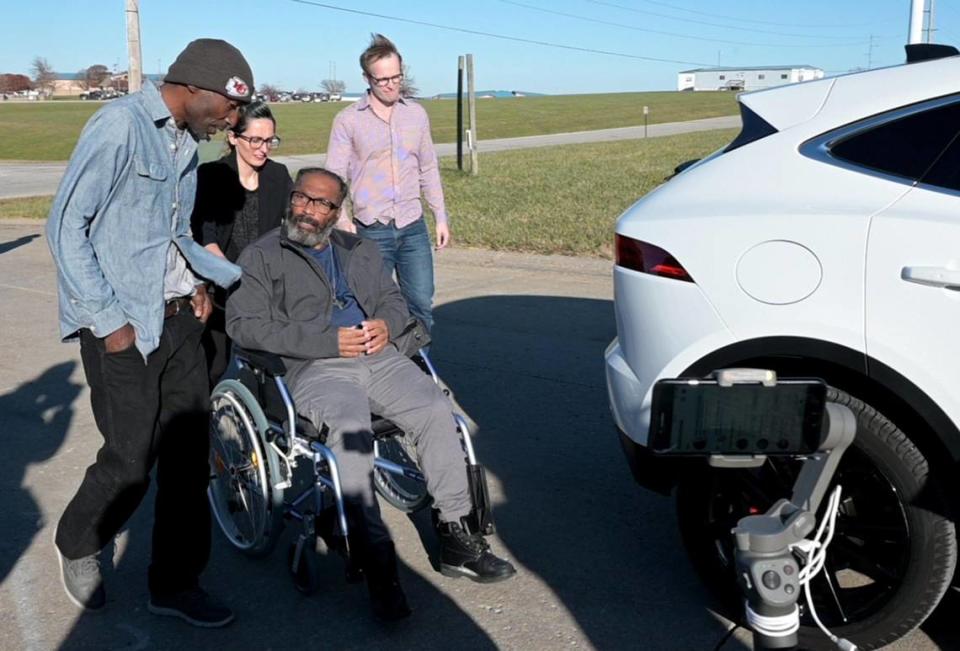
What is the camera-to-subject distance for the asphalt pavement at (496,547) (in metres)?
3.63

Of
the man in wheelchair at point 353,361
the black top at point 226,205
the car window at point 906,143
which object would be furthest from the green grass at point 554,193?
the car window at point 906,143

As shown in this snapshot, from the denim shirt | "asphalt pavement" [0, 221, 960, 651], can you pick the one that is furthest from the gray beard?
"asphalt pavement" [0, 221, 960, 651]

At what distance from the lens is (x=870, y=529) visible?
10.8 feet

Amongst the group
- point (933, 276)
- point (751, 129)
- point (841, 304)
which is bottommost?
point (841, 304)

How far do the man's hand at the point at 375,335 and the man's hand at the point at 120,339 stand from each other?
1.05m

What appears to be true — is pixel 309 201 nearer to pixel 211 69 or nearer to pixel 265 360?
pixel 265 360

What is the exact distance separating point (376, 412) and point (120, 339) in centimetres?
113

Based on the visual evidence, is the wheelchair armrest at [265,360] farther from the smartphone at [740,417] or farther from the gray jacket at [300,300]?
the smartphone at [740,417]

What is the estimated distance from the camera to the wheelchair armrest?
162 inches

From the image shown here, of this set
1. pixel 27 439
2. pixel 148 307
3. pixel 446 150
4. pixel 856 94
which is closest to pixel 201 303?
pixel 148 307

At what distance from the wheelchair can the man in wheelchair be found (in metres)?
0.05

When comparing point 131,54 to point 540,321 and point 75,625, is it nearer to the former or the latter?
point 540,321

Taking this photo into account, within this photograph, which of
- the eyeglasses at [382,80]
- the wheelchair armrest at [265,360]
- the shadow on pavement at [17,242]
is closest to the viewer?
the wheelchair armrest at [265,360]

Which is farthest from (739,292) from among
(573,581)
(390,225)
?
(390,225)
